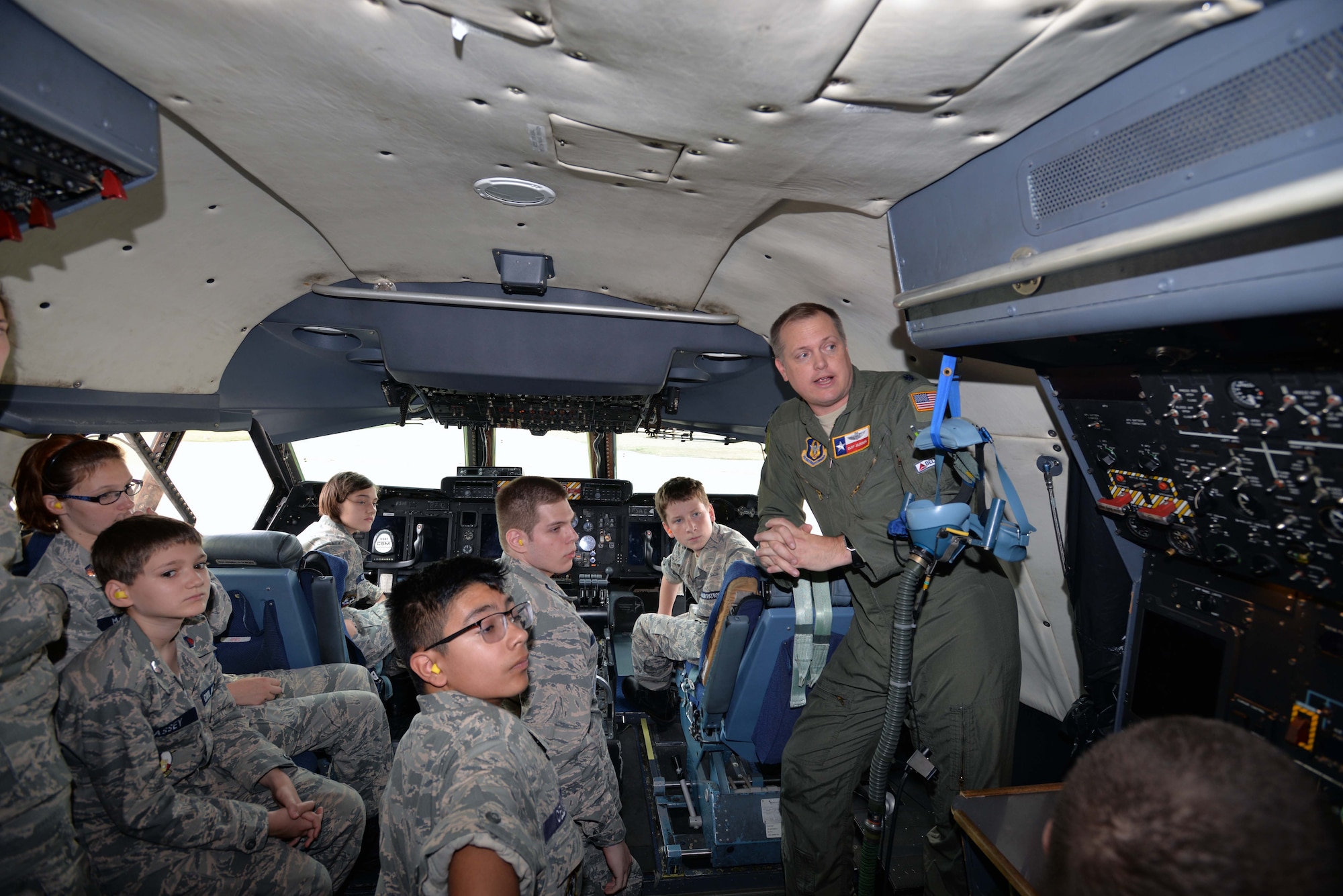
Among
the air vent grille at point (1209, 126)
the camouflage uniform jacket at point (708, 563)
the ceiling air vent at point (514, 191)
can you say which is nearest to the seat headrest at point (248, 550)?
the ceiling air vent at point (514, 191)

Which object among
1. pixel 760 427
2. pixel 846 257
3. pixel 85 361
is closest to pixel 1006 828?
pixel 846 257

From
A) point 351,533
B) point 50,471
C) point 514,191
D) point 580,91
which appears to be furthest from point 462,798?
point 351,533

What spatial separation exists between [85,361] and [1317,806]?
353 cm

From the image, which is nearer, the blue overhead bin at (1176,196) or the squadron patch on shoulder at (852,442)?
the blue overhead bin at (1176,196)

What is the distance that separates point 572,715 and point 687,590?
6.47ft

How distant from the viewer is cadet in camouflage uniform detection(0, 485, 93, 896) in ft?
4.99

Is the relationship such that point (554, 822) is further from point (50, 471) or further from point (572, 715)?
point (50, 471)

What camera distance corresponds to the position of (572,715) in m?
2.15

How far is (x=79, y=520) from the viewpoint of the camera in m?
2.48

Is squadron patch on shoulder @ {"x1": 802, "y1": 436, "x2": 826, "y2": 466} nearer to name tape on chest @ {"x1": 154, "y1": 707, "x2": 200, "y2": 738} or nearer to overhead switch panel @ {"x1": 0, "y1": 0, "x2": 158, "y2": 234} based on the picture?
overhead switch panel @ {"x1": 0, "y1": 0, "x2": 158, "y2": 234}

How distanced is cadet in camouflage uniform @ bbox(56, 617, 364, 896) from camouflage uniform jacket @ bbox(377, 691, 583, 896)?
0.97 metres

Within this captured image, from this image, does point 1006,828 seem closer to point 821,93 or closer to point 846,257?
point 821,93

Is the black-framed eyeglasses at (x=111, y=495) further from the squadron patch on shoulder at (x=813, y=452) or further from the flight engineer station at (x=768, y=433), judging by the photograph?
the squadron patch on shoulder at (x=813, y=452)

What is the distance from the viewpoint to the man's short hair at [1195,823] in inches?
24.0
